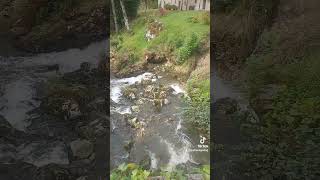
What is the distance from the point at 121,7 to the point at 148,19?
0.91 feet

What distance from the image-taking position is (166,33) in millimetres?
4820

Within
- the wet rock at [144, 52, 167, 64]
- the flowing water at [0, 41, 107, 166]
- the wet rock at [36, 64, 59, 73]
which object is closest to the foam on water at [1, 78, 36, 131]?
the flowing water at [0, 41, 107, 166]

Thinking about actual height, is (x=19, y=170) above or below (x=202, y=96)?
below

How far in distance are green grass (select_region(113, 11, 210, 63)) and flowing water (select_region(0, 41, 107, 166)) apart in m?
0.26

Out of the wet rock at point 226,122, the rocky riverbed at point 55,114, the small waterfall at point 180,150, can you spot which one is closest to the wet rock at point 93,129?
the rocky riverbed at point 55,114

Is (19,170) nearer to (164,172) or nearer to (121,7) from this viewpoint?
(164,172)

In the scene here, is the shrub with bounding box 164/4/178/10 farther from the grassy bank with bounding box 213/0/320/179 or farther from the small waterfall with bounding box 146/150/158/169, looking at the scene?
the small waterfall with bounding box 146/150/158/169

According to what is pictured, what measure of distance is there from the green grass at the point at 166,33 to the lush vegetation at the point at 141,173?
1062 millimetres

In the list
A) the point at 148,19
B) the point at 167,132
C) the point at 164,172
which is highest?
the point at 148,19

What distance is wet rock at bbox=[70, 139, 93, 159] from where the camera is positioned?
4828 millimetres

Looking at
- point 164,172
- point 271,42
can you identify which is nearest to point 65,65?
point 164,172

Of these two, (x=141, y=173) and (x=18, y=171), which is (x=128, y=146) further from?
(x=18, y=171)

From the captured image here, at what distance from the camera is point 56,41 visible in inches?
194

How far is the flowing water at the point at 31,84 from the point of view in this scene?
191 inches
